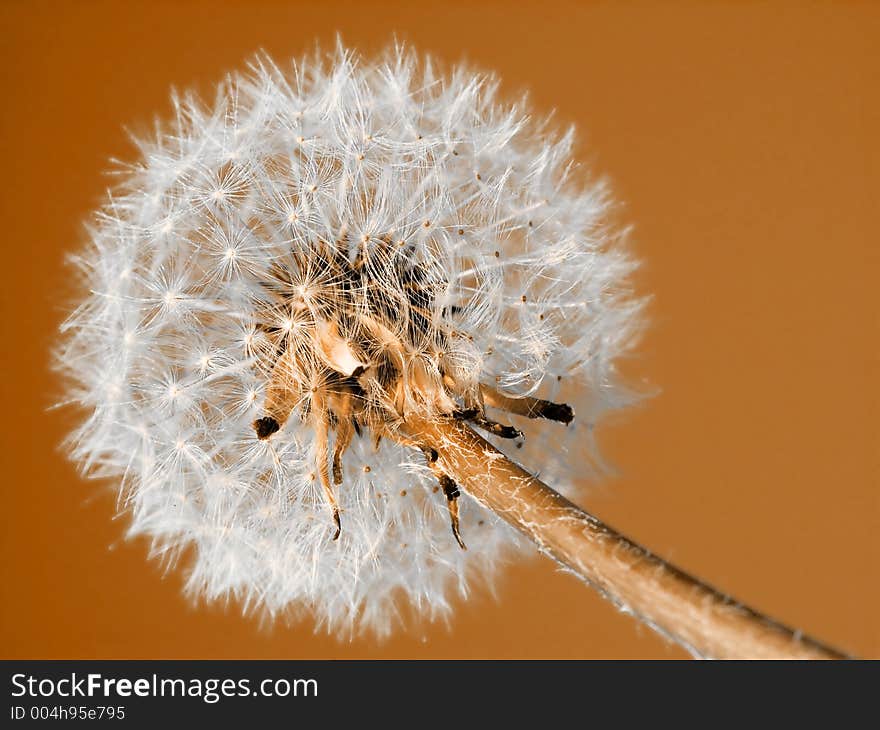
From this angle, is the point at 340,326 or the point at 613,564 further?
the point at 340,326

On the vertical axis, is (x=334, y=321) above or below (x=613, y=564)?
above

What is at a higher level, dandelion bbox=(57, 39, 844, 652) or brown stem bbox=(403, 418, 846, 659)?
dandelion bbox=(57, 39, 844, 652)

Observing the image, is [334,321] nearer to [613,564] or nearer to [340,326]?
[340,326]

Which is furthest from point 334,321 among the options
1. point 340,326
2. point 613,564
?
point 613,564

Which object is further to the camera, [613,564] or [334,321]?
[334,321]

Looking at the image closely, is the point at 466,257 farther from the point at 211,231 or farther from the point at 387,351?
the point at 211,231

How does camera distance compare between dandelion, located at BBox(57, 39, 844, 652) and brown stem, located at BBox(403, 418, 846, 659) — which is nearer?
brown stem, located at BBox(403, 418, 846, 659)
